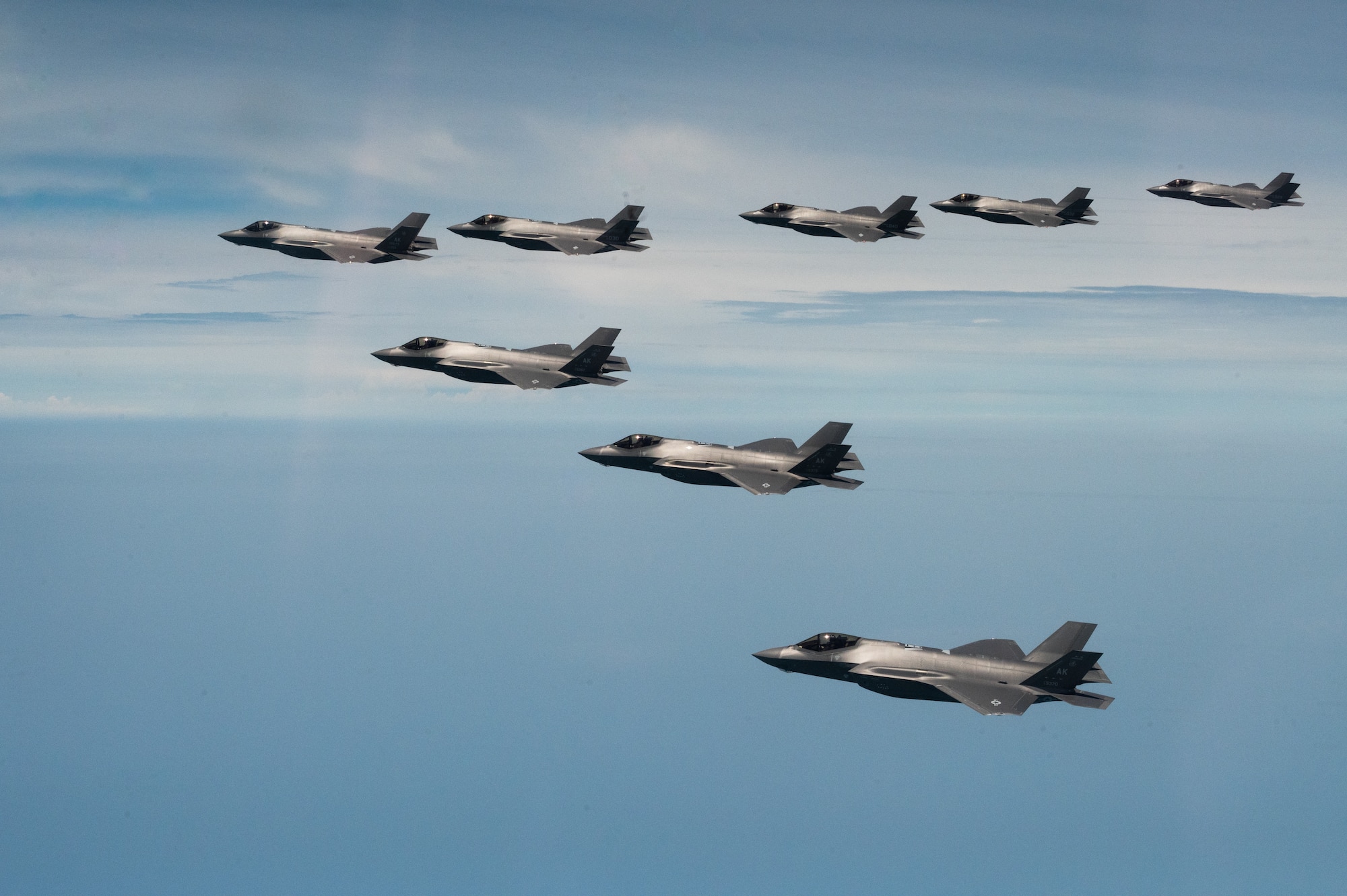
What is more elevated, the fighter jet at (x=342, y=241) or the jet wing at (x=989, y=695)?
the fighter jet at (x=342, y=241)

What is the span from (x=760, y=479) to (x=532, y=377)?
719 inches

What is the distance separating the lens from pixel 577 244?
74125 mm

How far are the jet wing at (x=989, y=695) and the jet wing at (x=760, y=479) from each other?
16.3 metres

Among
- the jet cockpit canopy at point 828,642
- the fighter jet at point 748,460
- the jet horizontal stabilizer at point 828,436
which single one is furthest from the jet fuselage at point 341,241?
the jet cockpit canopy at point 828,642

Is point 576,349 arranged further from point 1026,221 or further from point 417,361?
point 1026,221

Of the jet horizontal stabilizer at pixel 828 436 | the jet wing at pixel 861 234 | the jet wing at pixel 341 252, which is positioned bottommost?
the jet horizontal stabilizer at pixel 828 436

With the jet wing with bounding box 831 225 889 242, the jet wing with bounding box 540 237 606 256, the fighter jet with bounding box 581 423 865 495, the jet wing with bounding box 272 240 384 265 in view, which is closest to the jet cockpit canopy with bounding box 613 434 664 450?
the fighter jet with bounding box 581 423 865 495

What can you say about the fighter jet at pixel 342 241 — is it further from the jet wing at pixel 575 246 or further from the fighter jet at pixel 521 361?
the jet wing at pixel 575 246

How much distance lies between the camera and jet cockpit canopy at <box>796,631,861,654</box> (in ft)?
170

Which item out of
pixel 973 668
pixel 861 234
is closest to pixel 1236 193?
pixel 861 234

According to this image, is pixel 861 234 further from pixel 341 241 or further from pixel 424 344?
pixel 341 241

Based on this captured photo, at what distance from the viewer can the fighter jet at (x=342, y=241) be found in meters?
67.9

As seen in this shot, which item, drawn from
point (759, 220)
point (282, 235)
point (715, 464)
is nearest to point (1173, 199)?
point (759, 220)

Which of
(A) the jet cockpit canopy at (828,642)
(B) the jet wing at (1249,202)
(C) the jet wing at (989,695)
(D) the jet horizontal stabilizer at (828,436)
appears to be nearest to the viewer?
(C) the jet wing at (989,695)
